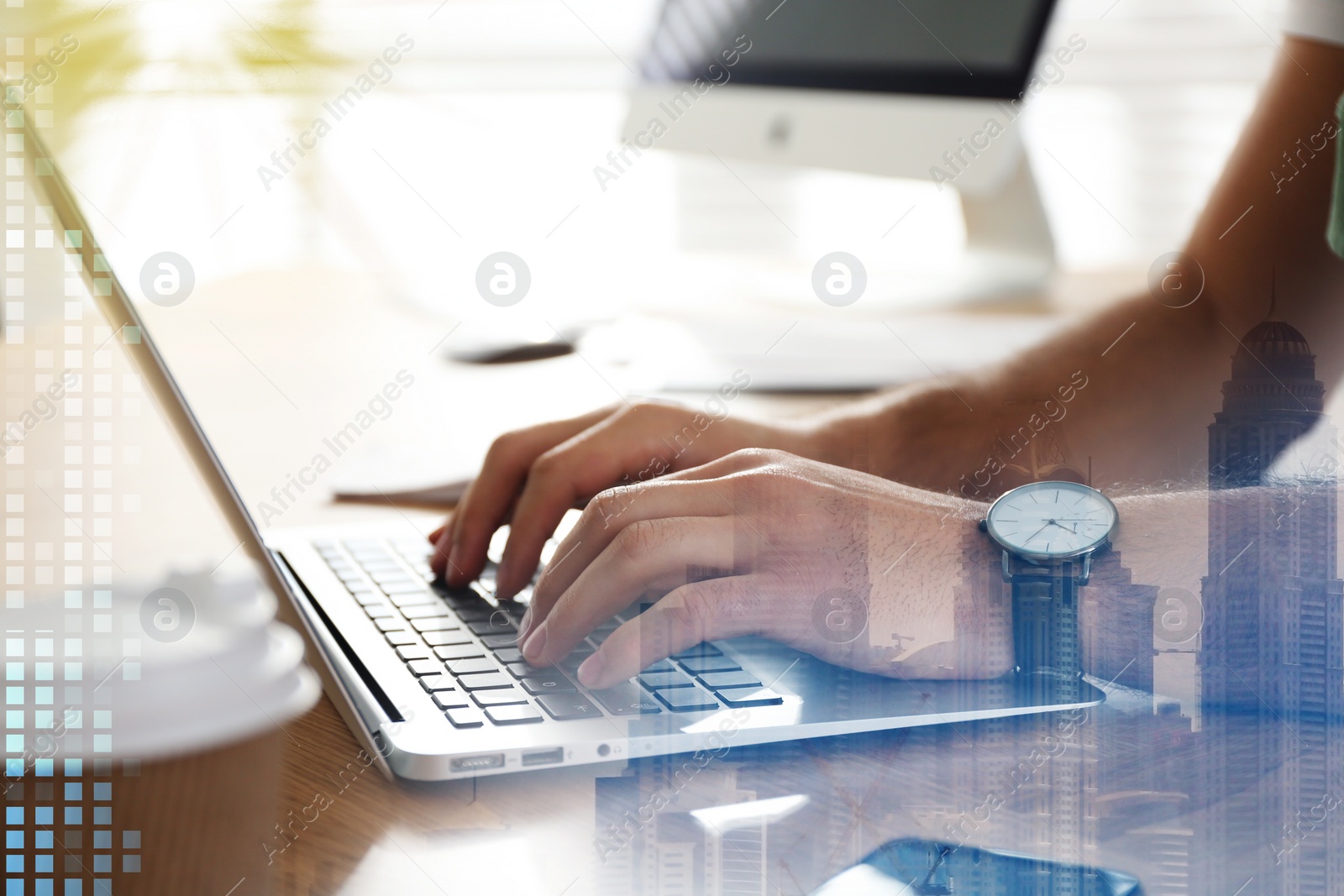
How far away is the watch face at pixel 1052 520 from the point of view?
0.46 metres

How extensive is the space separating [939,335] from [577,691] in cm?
75

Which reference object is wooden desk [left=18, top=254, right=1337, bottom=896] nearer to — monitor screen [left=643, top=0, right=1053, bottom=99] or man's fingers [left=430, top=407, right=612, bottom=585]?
man's fingers [left=430, top=407, right=612, bottom=585]

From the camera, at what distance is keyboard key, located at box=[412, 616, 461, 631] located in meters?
0.50

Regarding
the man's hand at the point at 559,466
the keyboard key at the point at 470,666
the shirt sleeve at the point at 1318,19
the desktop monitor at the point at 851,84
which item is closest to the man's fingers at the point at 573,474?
the man's hand at the point at 559,466

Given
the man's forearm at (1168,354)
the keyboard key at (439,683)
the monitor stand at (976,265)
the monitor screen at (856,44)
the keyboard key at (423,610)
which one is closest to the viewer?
the keyboard key at (439,683)

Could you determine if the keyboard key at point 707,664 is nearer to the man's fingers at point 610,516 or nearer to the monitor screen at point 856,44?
the man's fingers at point 610,516

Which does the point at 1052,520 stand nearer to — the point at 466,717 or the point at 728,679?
the point at 728,679

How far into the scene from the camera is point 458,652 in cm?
47

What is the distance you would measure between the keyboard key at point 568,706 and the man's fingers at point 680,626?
1 cm

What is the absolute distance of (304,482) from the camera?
82 cm

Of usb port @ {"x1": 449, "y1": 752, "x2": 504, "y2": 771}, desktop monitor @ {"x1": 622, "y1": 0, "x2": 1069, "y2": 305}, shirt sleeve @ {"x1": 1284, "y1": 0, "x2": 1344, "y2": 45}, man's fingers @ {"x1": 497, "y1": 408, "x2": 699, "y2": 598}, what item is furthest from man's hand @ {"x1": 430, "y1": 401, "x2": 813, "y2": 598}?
shirt sleeve @ {"x1": 1284, "y1": 0, "x2": 1344, "y2": 45}

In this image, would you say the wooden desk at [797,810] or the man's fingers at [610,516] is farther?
the man's fingers at [610,516]

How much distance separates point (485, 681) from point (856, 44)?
74 cm

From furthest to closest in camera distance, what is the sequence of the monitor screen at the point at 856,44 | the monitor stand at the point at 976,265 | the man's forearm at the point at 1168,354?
the monitor stand at the point at 976,265 → the monitor screen at the point at 856,44 → the man's forearm at the point at 1168,354
